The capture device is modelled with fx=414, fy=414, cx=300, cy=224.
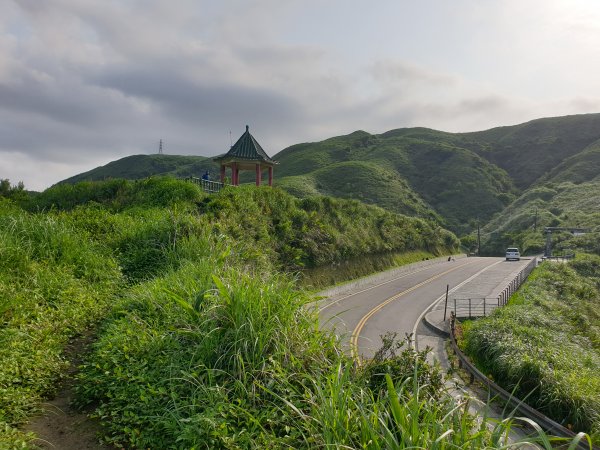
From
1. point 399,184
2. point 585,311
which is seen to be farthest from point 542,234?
point 585,311

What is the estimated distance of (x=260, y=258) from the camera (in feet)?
48.9

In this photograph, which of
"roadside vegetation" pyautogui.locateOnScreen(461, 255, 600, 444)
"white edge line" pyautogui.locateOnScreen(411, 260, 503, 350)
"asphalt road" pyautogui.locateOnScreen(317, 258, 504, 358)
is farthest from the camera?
"white edge line" pyautogui.locateOnScreen(411, 260, 503, 350)

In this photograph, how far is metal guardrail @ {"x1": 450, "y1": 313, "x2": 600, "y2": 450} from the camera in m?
9.85

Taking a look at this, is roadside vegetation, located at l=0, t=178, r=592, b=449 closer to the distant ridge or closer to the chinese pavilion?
the chinese pavilion

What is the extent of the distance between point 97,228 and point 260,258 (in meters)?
5.43

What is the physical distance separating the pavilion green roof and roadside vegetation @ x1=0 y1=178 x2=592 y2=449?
1879cm

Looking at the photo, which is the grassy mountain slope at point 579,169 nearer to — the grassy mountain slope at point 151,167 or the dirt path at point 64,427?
the grassy mountain slope at point 151,167

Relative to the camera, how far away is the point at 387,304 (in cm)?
2477

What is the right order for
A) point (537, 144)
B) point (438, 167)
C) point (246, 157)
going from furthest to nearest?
point (537, 144) < point (438, 167) < point (246, 157)

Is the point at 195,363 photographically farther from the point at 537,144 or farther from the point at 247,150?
the point at 537,144

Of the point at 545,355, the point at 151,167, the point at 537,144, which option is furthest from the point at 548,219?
the point at 151,167

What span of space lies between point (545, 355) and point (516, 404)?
2892mm

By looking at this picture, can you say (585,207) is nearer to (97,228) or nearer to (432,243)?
(432,243)

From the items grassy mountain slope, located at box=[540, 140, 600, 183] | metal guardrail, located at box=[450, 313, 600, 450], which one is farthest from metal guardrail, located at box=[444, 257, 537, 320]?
grassy mountain slope, located at box=[540, 140, 600, 183]
